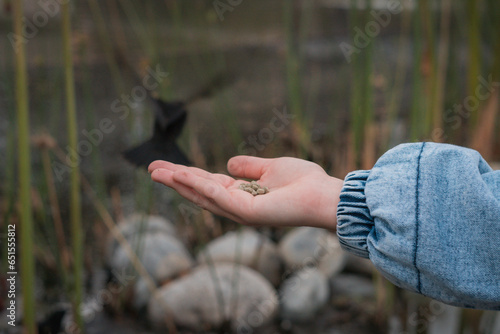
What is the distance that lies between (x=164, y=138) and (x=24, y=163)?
7.9 inches

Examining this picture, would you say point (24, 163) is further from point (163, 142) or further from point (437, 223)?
point (437, 223)

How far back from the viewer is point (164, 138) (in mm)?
773

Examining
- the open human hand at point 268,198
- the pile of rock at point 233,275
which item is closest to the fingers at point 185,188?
the open human hand at point 268,198

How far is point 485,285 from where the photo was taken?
1.88 feet

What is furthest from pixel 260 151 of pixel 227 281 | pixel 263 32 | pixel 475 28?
pixel 263 32

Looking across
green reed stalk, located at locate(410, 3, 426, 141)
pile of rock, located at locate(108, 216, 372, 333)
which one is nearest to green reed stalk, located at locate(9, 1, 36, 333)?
pile of rock, located at locate(108, 216, 372, 333)

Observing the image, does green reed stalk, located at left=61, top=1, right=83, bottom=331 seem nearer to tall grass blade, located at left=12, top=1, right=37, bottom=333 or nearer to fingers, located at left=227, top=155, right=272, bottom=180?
tall grass blade, located at left=12, top=1, right=37, bottom=333

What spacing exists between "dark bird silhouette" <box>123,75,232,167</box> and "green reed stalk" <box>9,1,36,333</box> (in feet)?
0.49

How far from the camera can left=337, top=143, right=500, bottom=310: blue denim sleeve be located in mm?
573

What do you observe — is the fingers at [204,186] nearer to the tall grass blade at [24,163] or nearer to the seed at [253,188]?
the seed at [253,188]

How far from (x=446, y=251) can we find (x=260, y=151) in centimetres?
158

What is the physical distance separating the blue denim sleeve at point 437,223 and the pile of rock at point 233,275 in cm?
67

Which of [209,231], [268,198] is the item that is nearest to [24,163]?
[268,198]

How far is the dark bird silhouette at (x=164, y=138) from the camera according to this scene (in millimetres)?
753
